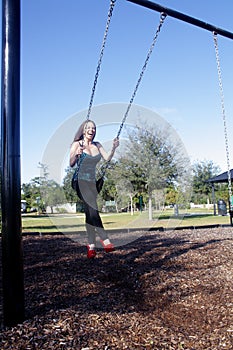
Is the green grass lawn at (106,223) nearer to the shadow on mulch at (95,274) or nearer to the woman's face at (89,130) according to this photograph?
the shadow on mulch at (95,274)

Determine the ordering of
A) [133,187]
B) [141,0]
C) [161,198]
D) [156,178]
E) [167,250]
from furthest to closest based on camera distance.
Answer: [161,198] → [156,178] → [133,187] → [167,250] → [141,0]

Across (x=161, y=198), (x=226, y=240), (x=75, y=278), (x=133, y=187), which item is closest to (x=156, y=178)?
(x=133, y=187)

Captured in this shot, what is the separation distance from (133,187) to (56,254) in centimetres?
1065

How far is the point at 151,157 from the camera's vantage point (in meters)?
16.2

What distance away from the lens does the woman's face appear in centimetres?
410

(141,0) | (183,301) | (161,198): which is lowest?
(183,301)

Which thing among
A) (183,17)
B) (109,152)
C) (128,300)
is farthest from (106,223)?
(128,300)

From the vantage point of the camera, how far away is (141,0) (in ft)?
11.5

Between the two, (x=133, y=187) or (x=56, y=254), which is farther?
(x=133, y=187)

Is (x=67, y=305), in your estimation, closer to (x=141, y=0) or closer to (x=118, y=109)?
(x=141, y=0)

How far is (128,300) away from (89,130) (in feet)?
6.62

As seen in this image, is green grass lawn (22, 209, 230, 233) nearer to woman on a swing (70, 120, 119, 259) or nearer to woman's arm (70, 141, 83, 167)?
woman on a swing (70, 120, 119, 259)

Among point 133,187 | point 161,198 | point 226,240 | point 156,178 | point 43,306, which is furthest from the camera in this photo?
point 161,198

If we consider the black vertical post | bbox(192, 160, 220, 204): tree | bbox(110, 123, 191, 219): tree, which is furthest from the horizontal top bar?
bbox(192, 160, 220, 204): tree
